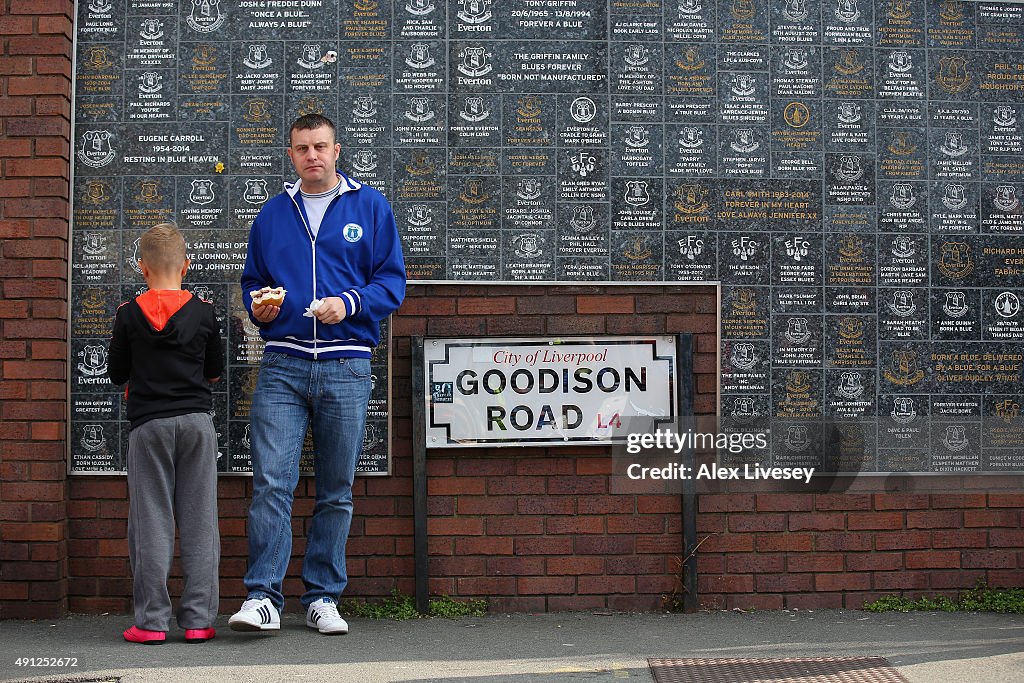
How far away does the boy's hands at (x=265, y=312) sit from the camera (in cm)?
515

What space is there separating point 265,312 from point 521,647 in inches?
72.5

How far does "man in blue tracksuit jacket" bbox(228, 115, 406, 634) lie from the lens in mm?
5254

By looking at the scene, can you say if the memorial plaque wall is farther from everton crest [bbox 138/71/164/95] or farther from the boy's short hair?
the boy's short hair

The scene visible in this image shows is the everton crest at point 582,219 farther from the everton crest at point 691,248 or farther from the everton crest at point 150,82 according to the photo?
the everton crest at point 150,82

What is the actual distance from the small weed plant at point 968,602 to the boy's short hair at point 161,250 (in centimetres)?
375

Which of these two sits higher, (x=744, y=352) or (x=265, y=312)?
(x=265, y=312)

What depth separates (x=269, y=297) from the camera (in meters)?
5.11

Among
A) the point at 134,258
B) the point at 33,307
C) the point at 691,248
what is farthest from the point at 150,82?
the point at 691,248

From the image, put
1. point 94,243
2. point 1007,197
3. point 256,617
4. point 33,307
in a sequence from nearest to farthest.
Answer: point 256,617 < point 33,307 < point 94,243 < point 1007,197

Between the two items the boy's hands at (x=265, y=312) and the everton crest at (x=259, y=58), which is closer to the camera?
the boy's hands at (x=265, y=312)

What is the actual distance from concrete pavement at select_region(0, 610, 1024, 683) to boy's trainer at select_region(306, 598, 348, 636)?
0.06m

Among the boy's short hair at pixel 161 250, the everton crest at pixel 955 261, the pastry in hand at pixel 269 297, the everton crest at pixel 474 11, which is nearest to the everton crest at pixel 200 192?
the boy's short hair at pixel 161 250

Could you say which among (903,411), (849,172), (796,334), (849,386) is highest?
(849,172)

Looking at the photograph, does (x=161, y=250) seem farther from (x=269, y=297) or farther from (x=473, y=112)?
(x=473, y=112)
